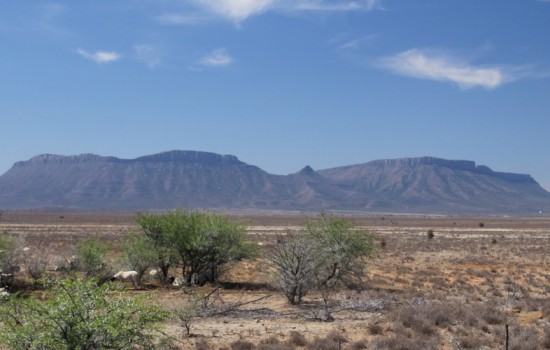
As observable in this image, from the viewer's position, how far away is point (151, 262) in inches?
1027

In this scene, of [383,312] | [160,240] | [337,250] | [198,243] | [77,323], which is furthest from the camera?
[160,240]

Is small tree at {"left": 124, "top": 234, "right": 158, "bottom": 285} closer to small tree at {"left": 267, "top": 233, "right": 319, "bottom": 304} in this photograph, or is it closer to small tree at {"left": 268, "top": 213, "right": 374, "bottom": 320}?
small tree at {"left": 268, "top": 213, "right": 374, "bottom": 320}

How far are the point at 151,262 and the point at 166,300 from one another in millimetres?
4470

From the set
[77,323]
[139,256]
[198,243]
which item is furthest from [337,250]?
[77,323]

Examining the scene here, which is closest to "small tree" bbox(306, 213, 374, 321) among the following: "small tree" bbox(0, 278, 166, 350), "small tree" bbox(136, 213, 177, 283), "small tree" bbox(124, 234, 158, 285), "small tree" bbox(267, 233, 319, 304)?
"small tree" bbox(267, 233, 319, 304)

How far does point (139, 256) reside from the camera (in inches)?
1013

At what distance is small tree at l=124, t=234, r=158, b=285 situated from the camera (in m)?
25.7

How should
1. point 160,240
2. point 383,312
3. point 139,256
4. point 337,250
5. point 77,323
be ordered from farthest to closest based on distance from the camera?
point 160,240 < point 139,256 < point 337,250 < point 383,312 < point 77,323

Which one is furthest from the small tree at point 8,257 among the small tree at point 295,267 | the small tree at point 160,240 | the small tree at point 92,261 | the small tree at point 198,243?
the small tree at point 295,267

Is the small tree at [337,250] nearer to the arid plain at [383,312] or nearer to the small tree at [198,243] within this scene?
the arid plain at [383,312]

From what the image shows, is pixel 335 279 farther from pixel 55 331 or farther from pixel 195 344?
pixel 55 331

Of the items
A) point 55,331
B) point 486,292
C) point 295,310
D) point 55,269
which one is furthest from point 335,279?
point 55,331

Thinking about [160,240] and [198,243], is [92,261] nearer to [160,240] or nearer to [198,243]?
[160,240]

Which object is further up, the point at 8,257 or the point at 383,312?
the point at 8,257
